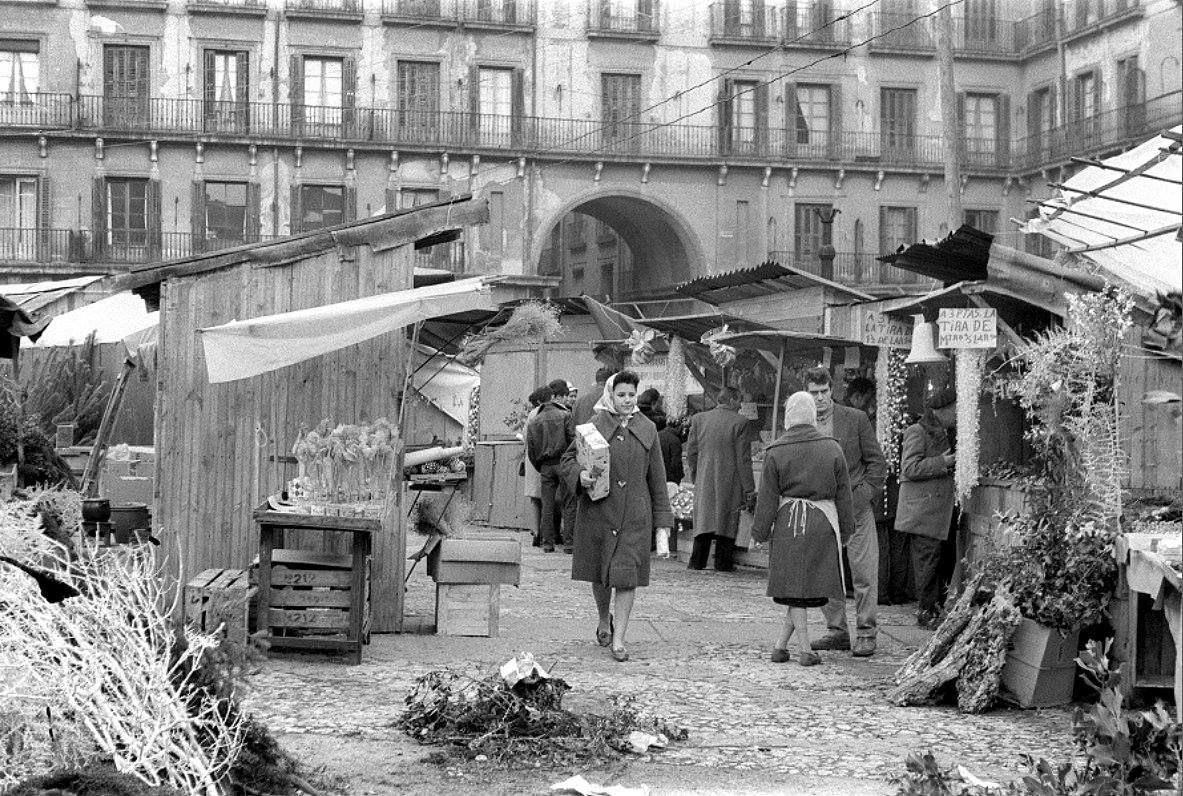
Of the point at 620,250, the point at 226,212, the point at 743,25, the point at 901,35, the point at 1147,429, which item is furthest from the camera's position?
the point at 620,250

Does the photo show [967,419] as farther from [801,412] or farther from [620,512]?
[620,512]

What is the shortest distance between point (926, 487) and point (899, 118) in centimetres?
3330

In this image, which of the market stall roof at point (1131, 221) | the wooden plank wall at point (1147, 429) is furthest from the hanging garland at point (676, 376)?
the wooden plank wall at point (1147, 429)

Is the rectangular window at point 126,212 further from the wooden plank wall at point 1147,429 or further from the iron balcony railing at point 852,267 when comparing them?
the wooden plank wall at point 1147,429

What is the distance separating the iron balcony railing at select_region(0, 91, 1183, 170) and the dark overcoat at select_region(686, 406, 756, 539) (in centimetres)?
2477

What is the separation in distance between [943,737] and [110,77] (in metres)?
35.3

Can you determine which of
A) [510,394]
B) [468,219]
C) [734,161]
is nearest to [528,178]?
[734,161]

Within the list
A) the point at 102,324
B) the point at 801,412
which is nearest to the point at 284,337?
the point at 801,412

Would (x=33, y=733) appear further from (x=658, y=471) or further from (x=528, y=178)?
(x=528, y=178)

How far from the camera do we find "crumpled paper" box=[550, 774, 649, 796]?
5883mm

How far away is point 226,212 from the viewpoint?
38.5 meters

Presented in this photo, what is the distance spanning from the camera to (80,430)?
18.9 meters

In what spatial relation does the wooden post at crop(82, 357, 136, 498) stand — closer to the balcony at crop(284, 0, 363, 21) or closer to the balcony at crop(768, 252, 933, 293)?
the balcony at crop(284, 0, 363, 21)

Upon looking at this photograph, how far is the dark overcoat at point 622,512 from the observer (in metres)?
9.30
